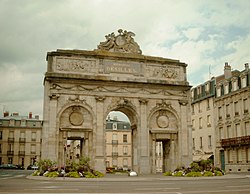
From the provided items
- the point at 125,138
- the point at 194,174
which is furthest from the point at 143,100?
the point at 125,138

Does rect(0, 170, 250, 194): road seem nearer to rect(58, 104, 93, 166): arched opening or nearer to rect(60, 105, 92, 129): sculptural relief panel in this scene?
rect(58, 104, 93, 166): arched opening

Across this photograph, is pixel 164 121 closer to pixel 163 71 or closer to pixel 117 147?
pixel 163 71

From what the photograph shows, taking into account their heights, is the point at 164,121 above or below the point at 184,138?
above

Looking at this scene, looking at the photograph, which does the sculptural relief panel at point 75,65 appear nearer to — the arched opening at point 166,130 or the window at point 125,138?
the arched opening at point 166,130

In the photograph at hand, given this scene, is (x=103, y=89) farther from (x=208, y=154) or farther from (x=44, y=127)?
(x=208, y=154)

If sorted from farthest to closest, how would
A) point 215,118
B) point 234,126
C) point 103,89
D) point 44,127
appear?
point 215,118
point 234,126
point 103,89
point 44,127

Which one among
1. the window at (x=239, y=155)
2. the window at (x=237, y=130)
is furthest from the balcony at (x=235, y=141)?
the window at (x=239, y=155)

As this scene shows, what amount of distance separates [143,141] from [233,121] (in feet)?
46.3

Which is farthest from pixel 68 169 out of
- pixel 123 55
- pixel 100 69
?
pixel 123 55

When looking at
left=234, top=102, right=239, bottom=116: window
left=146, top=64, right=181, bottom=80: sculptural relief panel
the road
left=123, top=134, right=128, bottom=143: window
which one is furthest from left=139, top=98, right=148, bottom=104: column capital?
left=123, top=134, right=128, bottom=143: window

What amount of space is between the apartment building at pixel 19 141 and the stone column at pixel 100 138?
134 ft

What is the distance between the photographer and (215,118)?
4366cm

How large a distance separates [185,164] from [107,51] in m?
12.8

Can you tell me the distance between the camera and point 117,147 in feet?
213
